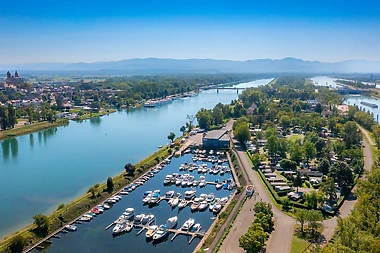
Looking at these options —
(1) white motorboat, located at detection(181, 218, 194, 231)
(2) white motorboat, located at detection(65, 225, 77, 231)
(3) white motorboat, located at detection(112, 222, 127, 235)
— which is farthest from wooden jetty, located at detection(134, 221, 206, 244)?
(2) white motorboat, located at detection(65, 225, 77, 231)

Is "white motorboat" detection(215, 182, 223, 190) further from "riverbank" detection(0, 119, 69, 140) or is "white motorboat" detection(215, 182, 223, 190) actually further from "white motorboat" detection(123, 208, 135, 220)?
"riverbank" detection(0, 119, 69, 140)

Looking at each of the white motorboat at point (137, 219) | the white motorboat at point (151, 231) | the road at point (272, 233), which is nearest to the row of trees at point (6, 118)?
the white motorboat at point (137, 219)

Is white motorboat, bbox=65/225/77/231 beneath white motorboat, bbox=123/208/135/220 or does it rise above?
beneath

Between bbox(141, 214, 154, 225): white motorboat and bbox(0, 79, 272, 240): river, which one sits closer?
bbox(141, 214, 154, 225): white motorboat

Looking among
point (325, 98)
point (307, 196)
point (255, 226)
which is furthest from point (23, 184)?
point (325, 98)

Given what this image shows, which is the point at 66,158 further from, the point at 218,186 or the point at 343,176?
Result: the point at 343,176

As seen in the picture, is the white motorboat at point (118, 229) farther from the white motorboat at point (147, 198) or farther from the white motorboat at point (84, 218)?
the white motorboat at point (147, 198)
